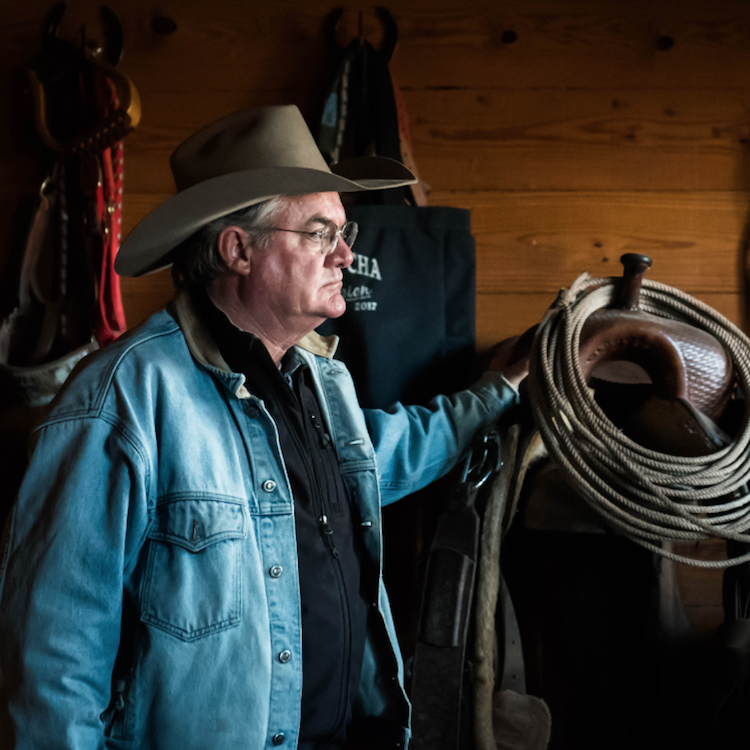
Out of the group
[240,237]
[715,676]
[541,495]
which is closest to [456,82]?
[240,237]

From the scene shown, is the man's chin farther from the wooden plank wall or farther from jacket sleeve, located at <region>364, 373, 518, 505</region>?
the wooden plank wall

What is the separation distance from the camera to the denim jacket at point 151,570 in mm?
826

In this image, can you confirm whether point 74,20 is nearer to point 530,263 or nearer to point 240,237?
point 240,237

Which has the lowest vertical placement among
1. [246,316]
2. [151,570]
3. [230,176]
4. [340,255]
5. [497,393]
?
[151,570]

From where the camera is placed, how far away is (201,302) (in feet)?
3.61

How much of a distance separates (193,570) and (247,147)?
2.07ft

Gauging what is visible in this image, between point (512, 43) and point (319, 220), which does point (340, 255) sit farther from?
point (512, 43)

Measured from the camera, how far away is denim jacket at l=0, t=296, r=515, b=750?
2.71 ft

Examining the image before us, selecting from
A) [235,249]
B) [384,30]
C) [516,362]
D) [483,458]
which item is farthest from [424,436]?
[384,30]

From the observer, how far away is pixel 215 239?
1090 mm

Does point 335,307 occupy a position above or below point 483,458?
above

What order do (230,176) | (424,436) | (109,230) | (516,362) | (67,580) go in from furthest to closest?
(109,230) → (516,362) → (424,436) → (230,176) → (67,580)

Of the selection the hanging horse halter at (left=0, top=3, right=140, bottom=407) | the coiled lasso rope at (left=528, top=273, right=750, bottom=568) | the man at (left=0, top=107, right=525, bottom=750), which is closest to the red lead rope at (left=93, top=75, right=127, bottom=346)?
the hanging horse halter at (left=0, top=3, right=140, bottom=407)

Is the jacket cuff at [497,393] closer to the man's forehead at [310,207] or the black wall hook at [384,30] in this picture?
the man's forehead at [310,207]
